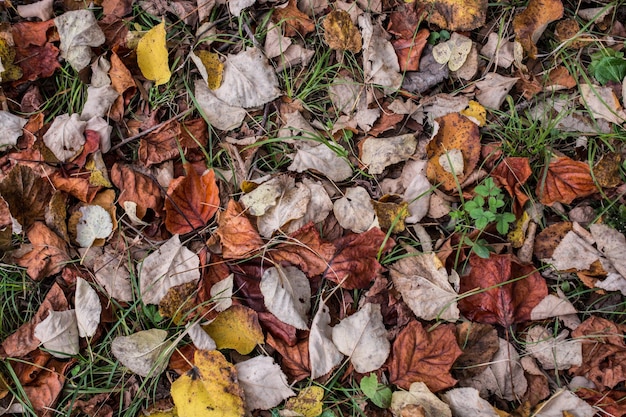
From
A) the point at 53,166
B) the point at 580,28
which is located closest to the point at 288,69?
the point at 53,166

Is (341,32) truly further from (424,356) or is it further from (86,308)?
(86,308)

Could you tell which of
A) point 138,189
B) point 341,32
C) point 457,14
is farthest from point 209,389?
→ point 457,14

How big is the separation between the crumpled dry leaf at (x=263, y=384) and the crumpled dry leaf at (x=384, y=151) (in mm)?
874

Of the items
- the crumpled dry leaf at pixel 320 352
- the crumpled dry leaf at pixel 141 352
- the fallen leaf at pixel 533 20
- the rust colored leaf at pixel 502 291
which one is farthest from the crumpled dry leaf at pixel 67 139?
the fallen leaf at pixel 533 20

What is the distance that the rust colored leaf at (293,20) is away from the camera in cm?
235

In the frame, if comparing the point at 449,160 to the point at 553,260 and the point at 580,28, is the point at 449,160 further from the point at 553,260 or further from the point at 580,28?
the point at 580,28

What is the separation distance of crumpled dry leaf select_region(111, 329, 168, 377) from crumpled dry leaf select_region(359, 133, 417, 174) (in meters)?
1.07

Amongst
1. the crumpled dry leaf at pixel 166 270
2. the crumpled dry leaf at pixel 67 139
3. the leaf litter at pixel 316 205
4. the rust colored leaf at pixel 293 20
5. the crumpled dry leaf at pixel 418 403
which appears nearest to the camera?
the crumpled dry leaf at pixel 418 403

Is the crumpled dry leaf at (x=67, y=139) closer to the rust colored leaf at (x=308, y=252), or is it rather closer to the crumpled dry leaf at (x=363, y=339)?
the rust colored leaf at (x=308, y=252)

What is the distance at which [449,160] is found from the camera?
211 cm

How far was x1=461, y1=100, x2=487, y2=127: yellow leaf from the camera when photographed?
2.22m

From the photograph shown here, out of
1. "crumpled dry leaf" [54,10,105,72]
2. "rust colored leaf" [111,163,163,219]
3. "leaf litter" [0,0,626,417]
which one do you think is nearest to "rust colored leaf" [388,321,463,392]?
"leaf litter" [0,0,626,417]

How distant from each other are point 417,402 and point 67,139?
174 cm

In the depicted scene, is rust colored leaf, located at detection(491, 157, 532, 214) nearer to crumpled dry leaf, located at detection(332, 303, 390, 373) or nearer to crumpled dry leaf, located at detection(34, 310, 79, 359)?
crumpled dry leaf, located at detection(332, 303, 390, 373)
